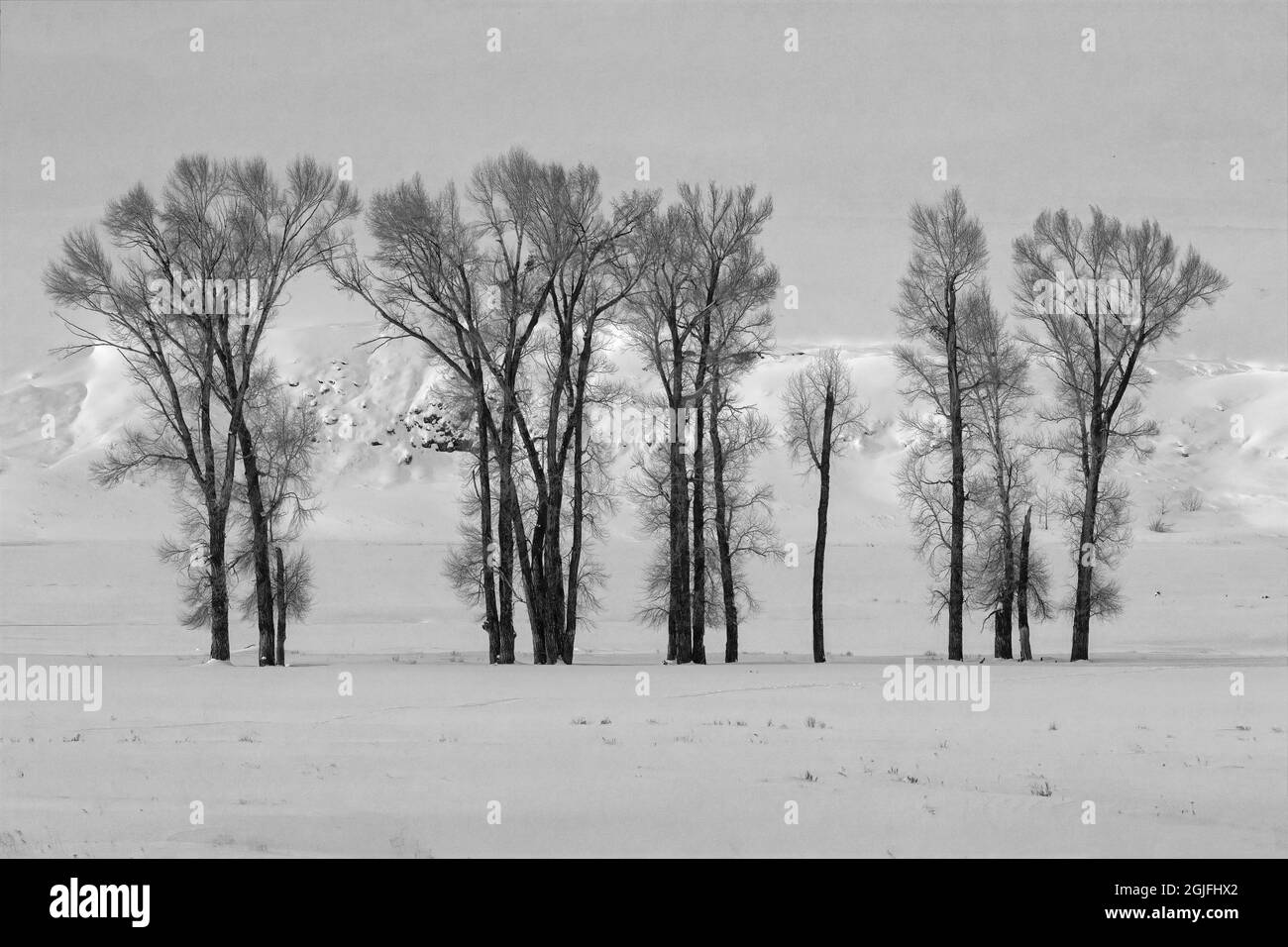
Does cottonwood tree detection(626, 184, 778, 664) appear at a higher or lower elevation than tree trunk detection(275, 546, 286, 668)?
higher

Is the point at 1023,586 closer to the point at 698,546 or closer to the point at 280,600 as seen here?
the point at 698,546

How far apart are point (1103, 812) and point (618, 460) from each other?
126 metres

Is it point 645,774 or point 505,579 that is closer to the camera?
point 645,774

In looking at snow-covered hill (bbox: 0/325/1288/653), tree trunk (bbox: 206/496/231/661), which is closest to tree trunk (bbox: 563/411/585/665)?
tree trunk (bbox: 206/496/231/661)

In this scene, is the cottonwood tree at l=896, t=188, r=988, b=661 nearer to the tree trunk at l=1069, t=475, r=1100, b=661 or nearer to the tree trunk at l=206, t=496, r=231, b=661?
the tree trunk at l=1069, t=475, r=1100, b=661

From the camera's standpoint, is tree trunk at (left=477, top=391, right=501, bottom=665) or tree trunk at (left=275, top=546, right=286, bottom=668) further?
tree trunk at (left=275, top=546, right=286, bottom=668)
